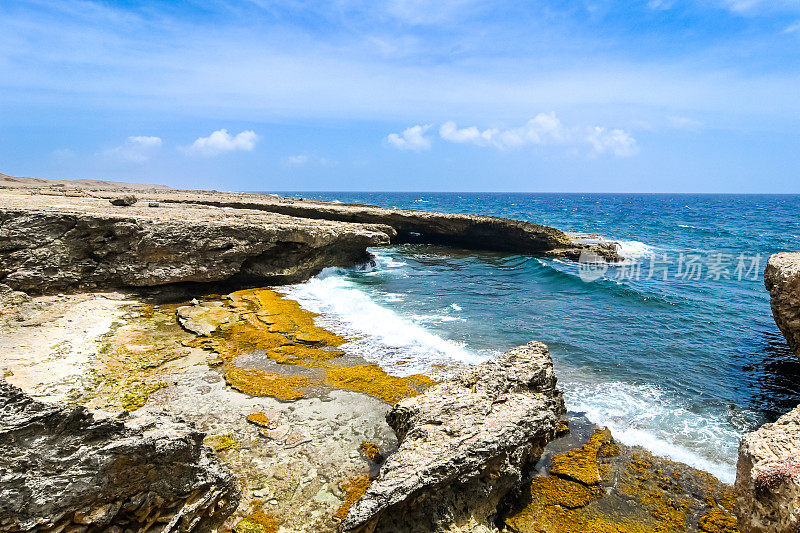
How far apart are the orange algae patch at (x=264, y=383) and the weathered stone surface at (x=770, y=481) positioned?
25.4 ft

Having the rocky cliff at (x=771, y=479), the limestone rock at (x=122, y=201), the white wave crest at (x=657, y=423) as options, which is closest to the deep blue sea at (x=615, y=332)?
the white wave crest at (x=657, y=423)

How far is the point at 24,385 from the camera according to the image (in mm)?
8812

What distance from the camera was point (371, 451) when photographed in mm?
7820

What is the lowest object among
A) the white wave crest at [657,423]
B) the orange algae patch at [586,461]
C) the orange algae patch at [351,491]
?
the white wave crest at [657,423]

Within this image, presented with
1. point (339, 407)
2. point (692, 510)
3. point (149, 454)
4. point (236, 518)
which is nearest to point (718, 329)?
point (692, 510)

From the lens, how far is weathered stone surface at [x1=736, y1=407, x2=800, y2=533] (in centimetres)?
488

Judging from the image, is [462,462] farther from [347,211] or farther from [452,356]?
[347,211]

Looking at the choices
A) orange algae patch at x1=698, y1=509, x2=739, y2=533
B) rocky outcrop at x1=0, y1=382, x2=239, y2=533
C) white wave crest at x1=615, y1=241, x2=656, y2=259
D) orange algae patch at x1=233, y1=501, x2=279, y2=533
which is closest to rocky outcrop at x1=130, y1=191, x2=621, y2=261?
white wave crest at x1=615, y1=241, x2=656, y2=259

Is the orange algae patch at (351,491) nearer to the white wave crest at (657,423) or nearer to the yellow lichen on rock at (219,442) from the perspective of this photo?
the yellow lichen on rock at (219,442)

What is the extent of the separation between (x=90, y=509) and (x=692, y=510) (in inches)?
323

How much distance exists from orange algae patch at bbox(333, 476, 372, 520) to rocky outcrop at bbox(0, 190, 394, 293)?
1259 cm

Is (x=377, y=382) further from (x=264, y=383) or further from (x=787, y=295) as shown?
A: (x=787, y=295)
